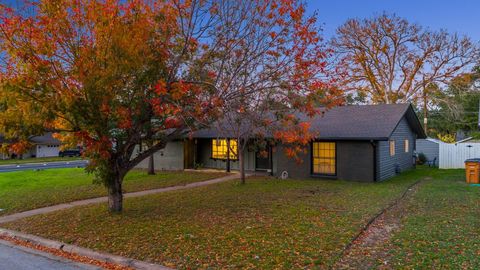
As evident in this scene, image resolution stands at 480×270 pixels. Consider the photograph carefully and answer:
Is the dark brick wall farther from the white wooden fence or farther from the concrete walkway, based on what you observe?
the white wooden fence

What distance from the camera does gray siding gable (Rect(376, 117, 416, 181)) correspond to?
1630cm

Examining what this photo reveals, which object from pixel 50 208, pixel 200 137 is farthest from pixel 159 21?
pixel 200 137

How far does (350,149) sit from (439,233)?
936cm

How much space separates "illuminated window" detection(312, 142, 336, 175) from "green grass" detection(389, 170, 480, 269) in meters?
5.25

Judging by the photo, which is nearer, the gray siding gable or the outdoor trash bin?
the outdoor trash bin

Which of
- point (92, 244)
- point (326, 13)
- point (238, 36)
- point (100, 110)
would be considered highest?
point (326, 13)

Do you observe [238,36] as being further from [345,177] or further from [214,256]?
[345,177]

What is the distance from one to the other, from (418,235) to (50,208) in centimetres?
991

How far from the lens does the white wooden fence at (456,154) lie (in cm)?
2061

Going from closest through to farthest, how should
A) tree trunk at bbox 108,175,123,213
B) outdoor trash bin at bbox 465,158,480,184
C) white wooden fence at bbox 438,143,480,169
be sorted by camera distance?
tree trunk at bbox 108,175,123,213 → outdoor trash bin at bbox 465,158,480,184 → white wooden fence at bbox 438,143,480,169

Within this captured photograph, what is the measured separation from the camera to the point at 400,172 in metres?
19.3

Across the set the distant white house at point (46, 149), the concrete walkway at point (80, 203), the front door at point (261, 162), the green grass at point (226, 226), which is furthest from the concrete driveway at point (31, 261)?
the distant white house at point (46, 149)

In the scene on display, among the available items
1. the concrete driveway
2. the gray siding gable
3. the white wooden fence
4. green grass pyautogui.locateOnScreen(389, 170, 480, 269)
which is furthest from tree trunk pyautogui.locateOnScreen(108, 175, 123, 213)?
the white wooden fence

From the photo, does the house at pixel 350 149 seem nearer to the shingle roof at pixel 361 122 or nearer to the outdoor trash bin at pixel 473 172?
the shingle roof at pixel 361 122
